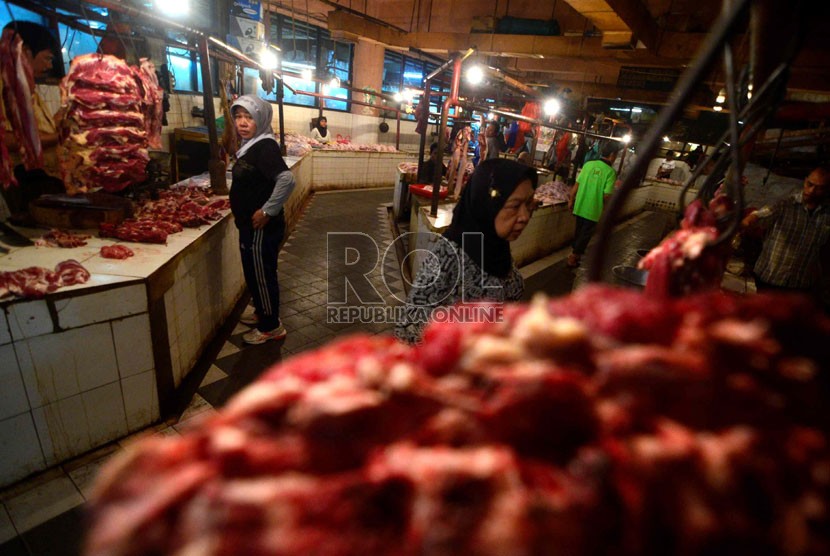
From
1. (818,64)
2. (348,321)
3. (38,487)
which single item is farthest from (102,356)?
(818,64)

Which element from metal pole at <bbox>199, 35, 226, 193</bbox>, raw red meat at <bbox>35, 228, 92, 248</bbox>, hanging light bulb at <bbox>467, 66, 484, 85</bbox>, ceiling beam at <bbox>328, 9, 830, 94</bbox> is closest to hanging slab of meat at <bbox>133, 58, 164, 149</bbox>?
metal pole at <bbox>199, 35, 226, 193</bbox>

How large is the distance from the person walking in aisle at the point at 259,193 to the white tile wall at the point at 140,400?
1592mm

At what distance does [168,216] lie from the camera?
4336mm

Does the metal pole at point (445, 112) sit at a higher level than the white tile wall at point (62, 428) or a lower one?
higher

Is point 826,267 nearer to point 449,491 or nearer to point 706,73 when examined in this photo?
point 706,73

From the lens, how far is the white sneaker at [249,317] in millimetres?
5406

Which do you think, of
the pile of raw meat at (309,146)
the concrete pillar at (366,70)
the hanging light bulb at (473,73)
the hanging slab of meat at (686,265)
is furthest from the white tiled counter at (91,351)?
the concrete pillar at (366,70)

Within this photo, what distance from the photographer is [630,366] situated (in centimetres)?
56

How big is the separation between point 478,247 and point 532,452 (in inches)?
79.6

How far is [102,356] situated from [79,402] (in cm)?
39

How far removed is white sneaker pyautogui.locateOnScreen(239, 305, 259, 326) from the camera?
213 inches

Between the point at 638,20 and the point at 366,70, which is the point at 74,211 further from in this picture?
the point at 366,70

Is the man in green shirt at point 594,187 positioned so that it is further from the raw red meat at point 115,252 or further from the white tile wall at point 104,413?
the white tile wall at point 104,413

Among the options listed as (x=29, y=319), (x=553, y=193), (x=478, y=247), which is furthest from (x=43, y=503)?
(x=553, y=193)
